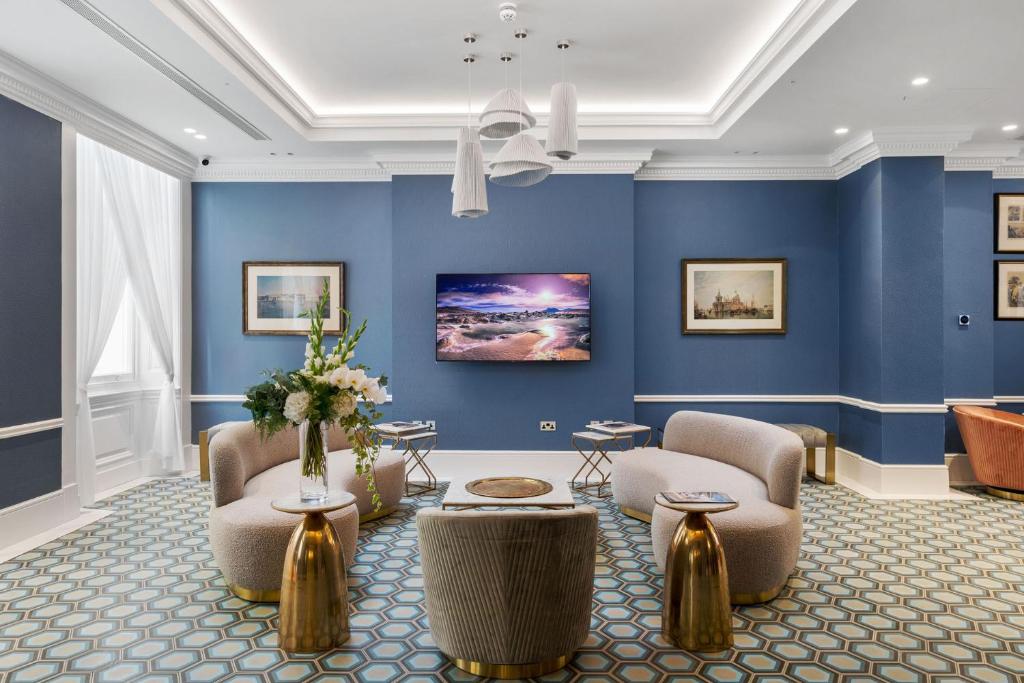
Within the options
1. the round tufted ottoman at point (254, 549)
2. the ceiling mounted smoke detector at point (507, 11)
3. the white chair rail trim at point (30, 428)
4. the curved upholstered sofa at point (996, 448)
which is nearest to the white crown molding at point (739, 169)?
the curved upholstered sofa at point (996, 448)

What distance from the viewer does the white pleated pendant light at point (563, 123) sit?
144 inches

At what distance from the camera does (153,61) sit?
4.22 m

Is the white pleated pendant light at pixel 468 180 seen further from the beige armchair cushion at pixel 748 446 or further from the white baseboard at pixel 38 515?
the white baseboard at pixel 38 515

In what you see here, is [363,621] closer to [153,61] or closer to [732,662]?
[732,662]

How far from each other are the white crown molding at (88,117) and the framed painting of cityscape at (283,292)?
4.15 ft

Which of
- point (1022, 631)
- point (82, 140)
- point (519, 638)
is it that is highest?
point (82, 140)

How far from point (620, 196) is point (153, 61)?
13.9 feet

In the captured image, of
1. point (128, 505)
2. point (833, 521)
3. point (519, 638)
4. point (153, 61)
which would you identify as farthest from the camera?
point (128, 505)

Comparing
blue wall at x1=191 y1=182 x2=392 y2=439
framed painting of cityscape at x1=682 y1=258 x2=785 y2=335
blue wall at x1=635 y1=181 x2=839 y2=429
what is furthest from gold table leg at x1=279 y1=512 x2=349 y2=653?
framed painting of cityscape at x1=682 y1=258 x2=785 y2=335

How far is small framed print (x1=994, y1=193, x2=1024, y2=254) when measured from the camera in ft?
20.9

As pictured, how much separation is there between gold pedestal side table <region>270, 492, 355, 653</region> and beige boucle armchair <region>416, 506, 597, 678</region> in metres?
0.54

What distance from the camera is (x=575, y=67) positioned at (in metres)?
5.01

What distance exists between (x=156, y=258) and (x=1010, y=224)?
351 inches

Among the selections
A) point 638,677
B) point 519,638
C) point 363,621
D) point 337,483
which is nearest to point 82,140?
point 337,483
